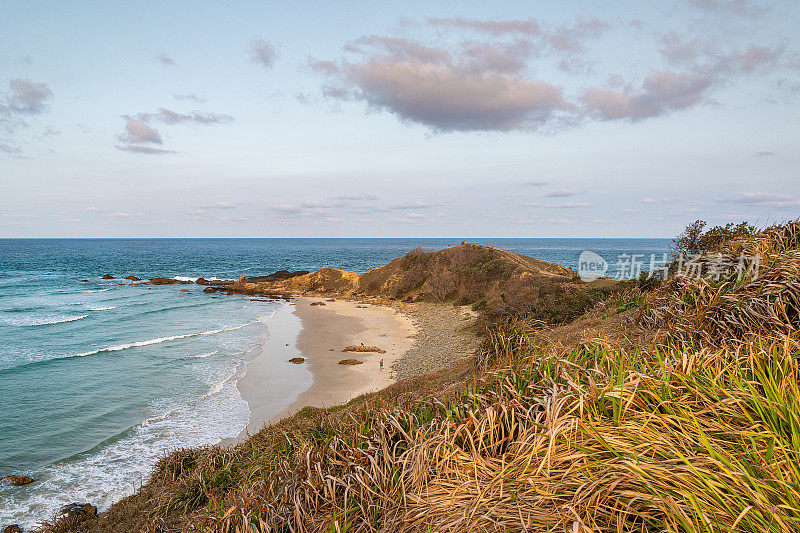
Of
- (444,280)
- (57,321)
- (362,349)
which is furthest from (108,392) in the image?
(444,280)

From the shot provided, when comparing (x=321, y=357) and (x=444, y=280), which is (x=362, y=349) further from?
(x=444, y=280)

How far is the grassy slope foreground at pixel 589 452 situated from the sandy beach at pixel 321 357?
691 centimetres

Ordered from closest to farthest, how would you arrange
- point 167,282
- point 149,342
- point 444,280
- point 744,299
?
point 744,299 < point 149,342 < point 444,280 < point 167,282

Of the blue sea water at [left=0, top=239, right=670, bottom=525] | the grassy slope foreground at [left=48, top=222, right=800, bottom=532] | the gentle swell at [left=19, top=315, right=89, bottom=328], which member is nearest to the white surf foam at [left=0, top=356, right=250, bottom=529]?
the blue sea water at [left=0, top=239, right=670, bottom=525]

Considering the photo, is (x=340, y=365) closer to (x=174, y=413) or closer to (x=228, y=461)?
(x=174, y=413)

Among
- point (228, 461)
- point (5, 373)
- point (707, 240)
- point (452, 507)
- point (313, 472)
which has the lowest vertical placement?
point (5, 373)

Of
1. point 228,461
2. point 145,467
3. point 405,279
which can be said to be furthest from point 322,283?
point 228,461

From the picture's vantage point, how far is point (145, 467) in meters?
9.28

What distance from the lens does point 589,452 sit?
2.68 metres

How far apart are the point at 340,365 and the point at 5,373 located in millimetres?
12418

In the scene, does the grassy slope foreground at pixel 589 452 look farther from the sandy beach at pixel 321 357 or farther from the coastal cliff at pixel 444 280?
the coastal cliff at pixel 444 280

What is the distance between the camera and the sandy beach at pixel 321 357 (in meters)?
13.3

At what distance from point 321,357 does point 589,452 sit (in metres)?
16.4

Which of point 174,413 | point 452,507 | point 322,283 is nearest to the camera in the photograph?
point 452,507
